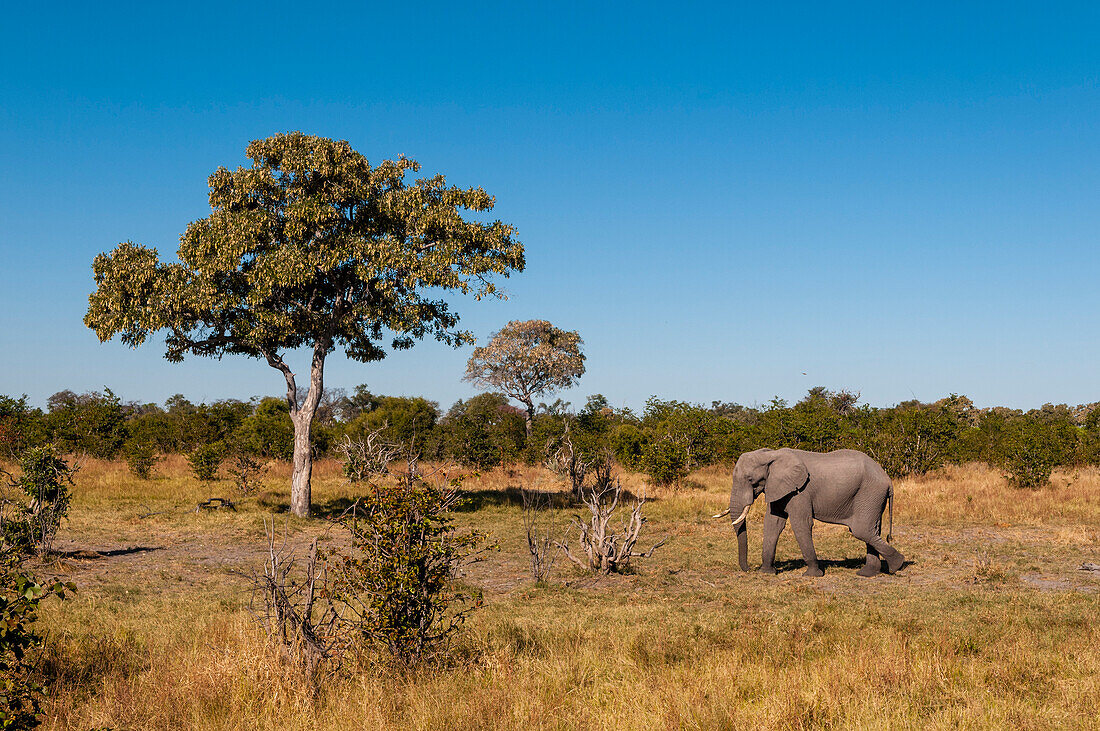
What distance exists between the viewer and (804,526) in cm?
1380

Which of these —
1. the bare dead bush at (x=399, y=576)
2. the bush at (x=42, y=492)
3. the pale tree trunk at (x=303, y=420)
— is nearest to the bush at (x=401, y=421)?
the pale tree trunk at (x=303, y=420)

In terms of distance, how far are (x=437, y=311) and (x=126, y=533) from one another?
9.57m

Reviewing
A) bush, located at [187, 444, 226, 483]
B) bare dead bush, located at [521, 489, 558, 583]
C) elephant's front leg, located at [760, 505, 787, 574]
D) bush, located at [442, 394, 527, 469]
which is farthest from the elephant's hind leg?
bush, located at [187, 444, 226, 483]

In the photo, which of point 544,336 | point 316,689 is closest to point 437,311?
point 316,689

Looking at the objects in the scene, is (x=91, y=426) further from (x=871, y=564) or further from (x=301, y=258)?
(x=871, y=564)

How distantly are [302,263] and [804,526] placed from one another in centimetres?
1327

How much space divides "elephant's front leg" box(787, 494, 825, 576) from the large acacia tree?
1042cm

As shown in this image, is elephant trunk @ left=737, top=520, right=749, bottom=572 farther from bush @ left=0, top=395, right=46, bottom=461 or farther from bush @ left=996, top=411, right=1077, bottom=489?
bush @ left=0, top=395, right=46, bottom=461

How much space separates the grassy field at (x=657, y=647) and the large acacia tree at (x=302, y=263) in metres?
5.90

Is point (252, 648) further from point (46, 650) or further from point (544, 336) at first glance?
point (544, 336)

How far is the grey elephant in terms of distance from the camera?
13.7 metres

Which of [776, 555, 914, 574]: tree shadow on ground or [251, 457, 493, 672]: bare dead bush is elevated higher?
[251, 457, 493, 672]: bare dead bush

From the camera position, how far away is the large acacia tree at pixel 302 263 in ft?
64.6

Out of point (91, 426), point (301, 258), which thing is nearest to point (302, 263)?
point (301, 258)
